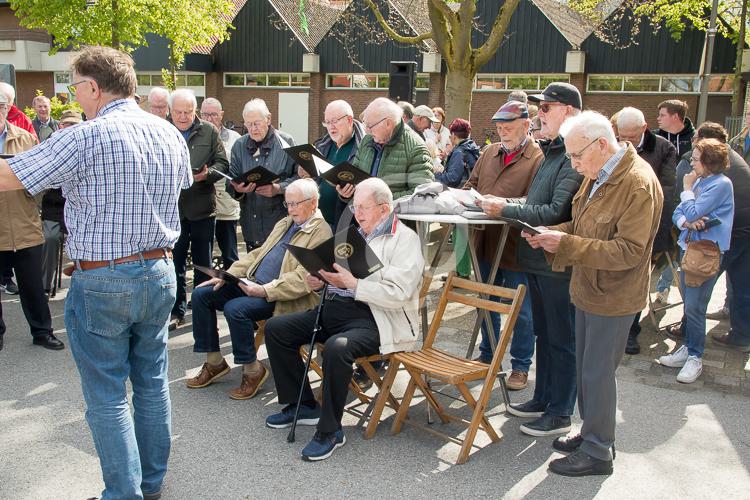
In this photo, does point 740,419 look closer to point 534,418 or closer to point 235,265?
point 534,418

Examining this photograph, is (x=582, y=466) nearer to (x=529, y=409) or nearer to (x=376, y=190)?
(x=529, y=409)

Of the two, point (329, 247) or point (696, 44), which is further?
point (696, 44)

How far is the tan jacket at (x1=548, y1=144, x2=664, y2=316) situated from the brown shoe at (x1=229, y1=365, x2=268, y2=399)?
2253 mm

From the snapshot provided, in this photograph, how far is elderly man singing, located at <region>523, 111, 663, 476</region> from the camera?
3.41 meters

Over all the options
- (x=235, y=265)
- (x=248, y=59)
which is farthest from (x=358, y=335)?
(x=248, y=59)

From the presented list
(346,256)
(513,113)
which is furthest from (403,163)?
(346,256)

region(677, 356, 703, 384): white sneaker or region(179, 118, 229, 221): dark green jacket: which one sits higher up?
region(179, 118, 229, 221): dark green jacket

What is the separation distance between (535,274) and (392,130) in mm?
1478

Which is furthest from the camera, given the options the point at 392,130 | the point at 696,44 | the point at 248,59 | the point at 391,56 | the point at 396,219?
the point at 248,59

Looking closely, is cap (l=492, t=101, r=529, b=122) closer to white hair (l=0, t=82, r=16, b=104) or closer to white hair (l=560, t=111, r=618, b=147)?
white hair (l=560, t=111, r=618, b=147)

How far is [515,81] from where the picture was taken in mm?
27344

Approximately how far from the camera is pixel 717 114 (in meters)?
24.6

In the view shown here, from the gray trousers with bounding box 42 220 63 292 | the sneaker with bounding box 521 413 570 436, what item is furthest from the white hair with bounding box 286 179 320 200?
the gray trousers with bounding box 42 220 63 292

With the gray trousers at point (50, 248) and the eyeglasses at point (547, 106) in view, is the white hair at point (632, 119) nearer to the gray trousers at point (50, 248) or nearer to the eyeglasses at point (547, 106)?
the eyeglasses at point (547, 106)
